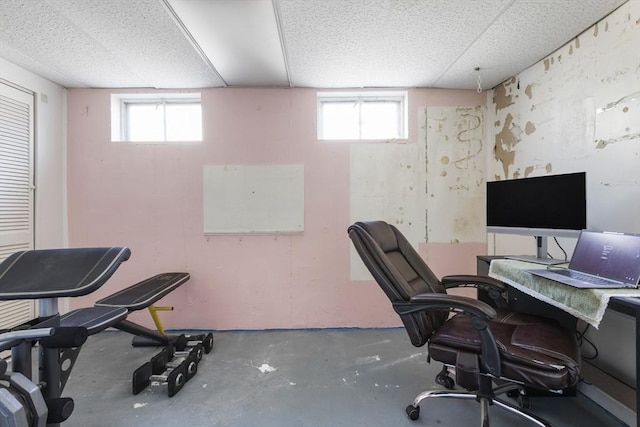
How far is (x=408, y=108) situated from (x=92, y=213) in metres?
3.22

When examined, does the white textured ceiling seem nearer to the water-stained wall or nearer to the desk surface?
the water-stained wall

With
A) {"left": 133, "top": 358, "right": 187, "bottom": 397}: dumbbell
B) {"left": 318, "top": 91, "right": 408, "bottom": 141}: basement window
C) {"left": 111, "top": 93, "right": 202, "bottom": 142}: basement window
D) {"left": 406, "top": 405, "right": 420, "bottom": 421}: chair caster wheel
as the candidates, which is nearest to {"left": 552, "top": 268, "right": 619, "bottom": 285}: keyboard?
{"left": 406, "top": 405, "right": 420, "bottom": 421}: chair caster wheel

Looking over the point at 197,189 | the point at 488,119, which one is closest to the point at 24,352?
the point at 197,189

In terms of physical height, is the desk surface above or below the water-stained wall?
below

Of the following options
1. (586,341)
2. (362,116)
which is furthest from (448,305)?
(362,116)

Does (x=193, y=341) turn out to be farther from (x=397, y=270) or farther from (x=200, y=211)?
(x=397, y=270)

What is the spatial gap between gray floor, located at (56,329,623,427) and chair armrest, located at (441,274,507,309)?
0.65 m

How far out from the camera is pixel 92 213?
2600 mm

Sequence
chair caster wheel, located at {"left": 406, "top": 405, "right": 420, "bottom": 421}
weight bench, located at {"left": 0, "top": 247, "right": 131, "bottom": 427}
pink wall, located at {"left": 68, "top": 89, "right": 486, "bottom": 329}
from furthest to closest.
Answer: pink wall, located at {"left": 68, "top": 89, "right": 486, "bottom": 329}, chair caster wheel, located at {"left": 406, "top": 405, "right": 420, "bottom": 421}, weight bench, located at {"left": 0, "top": 247, "right": 131, "bottom": 427}

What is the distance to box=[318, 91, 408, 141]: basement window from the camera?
9.05 ft

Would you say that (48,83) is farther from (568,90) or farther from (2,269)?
(568,90)

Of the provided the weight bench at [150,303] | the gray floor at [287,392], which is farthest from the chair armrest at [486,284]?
the weight bench at [150,303]

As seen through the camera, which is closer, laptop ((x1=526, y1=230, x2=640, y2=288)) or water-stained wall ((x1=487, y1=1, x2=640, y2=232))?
laptop ((x1=526, y1=230, x2=640, y2=288))

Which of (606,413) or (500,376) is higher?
(500,376)
